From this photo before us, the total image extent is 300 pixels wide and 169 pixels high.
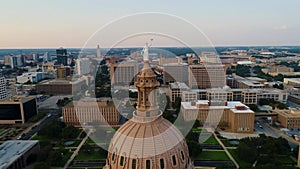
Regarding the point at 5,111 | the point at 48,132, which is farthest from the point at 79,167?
the point at 5,111

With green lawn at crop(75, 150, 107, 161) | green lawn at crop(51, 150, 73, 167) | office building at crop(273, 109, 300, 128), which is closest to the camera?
green lawn at crop(51, 150, 73, 167)

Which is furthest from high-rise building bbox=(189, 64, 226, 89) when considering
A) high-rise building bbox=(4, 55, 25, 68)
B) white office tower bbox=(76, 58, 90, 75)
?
high-rise building bbox=(4, 55, 25, 68)

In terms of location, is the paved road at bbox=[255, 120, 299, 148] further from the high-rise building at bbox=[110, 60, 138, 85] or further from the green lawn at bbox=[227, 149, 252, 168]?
the high-rise building at bbox=[110, 60, 138, 85]

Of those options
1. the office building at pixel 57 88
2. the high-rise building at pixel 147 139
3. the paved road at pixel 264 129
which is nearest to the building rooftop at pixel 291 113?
the paved road at pixel 264 129

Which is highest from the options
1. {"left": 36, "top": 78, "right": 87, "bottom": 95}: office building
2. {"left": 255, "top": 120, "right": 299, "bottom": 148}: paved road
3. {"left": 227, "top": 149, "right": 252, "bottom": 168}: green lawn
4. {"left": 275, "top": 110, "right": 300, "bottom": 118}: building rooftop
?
{"left": 36, "top": 78, "right": 87, "bottom": 95}: office building

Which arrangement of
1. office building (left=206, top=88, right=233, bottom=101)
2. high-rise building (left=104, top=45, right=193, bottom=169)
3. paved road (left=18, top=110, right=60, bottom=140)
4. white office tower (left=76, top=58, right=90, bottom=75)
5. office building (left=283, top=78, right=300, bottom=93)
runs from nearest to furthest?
high-rise building (left=104, top=45, right=193, bottom=169)
paved road (left=18, top=110, right=60, bottom=140)
office building (left=206, top=88, right=233, bottom=101)
office building (left=283, top=78, right=300, bottom=93)
white office tower (left=76, top=58, right=90, bottom=75)

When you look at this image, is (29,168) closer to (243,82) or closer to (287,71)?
(243,82)

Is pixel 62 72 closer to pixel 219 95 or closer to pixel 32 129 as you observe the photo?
pixel 32 129

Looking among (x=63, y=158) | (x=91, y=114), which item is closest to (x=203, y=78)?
(x=91, y=114)
